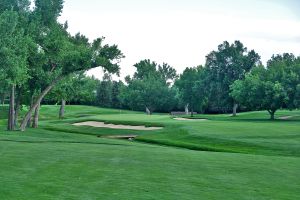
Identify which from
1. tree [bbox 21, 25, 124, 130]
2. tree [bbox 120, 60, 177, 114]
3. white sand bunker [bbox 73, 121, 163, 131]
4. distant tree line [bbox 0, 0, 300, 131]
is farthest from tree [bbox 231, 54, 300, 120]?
tree [bbox 120, 60, 177, 114]

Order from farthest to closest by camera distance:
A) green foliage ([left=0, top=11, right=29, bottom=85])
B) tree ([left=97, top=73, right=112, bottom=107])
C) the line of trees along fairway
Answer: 1. tree ([left=97, top=73, right=112, bottom=107])
2. the line of trees along fairway
3. green foliage ([left=0, top=11, right=29, bottom=85])

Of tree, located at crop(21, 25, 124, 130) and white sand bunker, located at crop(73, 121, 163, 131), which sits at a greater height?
tree, located at crop(21, 25, 124, 130)

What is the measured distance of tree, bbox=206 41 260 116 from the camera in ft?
285

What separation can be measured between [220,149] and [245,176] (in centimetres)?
1496

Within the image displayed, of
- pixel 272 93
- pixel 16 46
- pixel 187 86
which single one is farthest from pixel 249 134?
pixel 187 86

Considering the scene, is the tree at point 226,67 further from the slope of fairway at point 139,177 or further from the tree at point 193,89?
the slope of fairway at point 139,177

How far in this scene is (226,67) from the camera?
289ft

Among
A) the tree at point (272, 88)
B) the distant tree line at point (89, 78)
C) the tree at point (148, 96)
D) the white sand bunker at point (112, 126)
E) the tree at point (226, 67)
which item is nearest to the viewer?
the distant tree line at point (89, 78)

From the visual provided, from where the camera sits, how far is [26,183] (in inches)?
443

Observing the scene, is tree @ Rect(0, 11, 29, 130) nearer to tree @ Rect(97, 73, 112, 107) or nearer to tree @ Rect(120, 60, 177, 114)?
tree @ Rect(120, 60, 177, 114)

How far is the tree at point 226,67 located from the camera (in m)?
86.8

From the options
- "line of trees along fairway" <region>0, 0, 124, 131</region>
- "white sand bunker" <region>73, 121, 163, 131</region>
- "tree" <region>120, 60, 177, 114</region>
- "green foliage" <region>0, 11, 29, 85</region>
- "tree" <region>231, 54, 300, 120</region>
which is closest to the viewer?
"green foliage" <region>0, 11, 29, 85</region>

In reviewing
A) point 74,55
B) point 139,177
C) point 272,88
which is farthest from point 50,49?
point 272,88

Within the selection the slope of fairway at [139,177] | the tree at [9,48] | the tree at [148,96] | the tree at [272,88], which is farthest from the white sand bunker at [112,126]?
the tree at [148,96]
